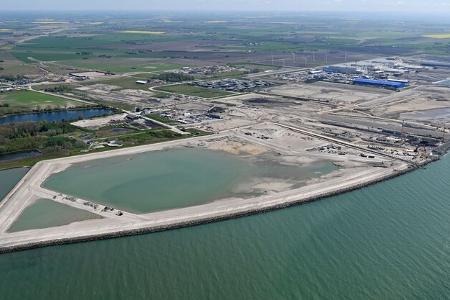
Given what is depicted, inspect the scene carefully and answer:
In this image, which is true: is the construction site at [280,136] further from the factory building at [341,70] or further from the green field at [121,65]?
the green field at [121,65]

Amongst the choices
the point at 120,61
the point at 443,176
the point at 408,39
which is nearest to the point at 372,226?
the point at 443,176

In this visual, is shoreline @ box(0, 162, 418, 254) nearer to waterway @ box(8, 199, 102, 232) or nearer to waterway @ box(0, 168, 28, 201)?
waterway @ box(8, 199, 102, 232)

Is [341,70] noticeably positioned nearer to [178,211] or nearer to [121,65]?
→ [121,65]

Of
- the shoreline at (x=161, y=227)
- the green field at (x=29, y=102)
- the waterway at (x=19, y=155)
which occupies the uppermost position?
the green field at (x=29, y=102)

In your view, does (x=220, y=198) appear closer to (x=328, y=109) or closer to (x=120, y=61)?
(x=328, y=109)

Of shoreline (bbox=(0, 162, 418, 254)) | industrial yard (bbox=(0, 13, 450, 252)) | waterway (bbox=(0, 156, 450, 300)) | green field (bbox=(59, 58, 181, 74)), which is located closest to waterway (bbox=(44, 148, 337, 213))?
industrial yard (bbox=(0, 13, 450, 252))

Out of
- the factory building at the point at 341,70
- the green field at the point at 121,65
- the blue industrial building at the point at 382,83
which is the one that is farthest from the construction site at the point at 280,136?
the green field at the point at 121,65
